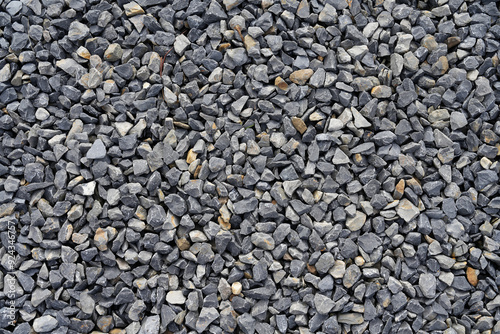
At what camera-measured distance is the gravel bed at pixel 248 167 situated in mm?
1820

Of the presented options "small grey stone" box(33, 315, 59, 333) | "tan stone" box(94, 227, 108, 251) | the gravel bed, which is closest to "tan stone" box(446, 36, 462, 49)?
the gravel bed

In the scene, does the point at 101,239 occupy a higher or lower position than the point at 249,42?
lower

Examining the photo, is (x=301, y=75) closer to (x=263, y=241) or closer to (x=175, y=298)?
(x=263, y=241)

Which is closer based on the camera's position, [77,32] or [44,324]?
[44,324]

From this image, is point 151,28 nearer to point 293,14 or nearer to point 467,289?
point 293,14

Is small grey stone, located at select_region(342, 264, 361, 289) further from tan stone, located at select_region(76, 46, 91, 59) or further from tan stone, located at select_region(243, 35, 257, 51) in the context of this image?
tan stone, located at select_region(76, 46, 91, 59)


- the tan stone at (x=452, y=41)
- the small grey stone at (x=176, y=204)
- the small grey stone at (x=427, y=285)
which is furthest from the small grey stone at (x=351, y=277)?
the tan stone at (x=452, y=41)

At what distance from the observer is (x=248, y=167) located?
1873 millimetres

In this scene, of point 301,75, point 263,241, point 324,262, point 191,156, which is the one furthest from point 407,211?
point 191,156

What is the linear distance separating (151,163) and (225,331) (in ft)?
2.60

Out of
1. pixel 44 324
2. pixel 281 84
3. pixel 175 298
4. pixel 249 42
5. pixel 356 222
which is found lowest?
pixel 44 324

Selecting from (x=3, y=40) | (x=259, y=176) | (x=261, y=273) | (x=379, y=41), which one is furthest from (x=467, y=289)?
(x=3, y=40)

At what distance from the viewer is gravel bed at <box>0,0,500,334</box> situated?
5.97 ft

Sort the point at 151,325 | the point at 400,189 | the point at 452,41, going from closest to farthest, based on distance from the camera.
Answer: the point at 151,325 → the point at 400,189 → the point at 452,41
